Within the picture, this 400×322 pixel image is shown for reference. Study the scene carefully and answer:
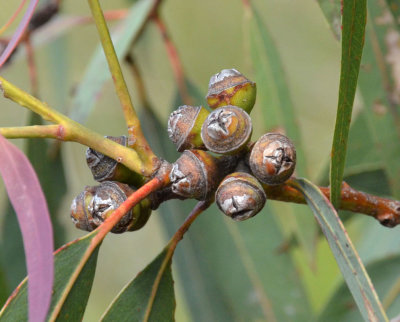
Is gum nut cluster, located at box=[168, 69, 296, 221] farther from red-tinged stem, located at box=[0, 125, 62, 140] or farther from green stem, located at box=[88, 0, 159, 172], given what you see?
red-tinged stem, located at box=[0, 125, 62, 140]

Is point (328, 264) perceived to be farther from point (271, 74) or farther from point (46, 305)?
point (46, 305)

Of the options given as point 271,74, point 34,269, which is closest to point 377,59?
point 271,74

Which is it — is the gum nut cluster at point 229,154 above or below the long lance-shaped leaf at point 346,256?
above

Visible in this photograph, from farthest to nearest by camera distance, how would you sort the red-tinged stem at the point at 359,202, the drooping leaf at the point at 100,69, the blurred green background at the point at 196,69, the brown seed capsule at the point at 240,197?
the blurred green background at the point at 196,69 < the drooping leaf at the point at 100,69 < the red-tinged stem at the point at 359,202 < the brown seed capsule at the point at 240,197

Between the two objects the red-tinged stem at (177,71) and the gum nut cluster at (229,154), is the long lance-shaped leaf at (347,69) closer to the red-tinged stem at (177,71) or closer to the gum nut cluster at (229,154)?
the gum nut cluster at (229,154)

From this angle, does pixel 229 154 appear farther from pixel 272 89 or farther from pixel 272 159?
pixel 272 89

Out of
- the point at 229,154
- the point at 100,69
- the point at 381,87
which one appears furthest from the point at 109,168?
the point at 100,69

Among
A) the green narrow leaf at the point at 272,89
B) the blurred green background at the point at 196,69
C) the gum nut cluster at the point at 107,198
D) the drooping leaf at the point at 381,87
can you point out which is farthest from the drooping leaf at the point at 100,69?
the blurred green background at the point at 196,69
